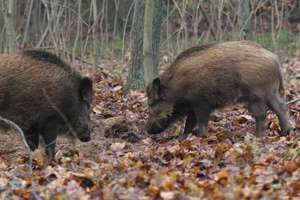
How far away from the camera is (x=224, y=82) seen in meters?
9.89

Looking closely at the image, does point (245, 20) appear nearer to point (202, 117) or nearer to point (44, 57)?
point (202, 117)

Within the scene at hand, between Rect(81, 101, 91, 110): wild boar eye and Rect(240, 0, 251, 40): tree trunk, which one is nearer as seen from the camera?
Rect(81, 101, 91, 110): wild boar eye

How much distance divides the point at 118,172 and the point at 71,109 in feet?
7.31

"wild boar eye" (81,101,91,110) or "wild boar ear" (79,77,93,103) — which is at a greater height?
"wild boar ear" (79,77,93,103)

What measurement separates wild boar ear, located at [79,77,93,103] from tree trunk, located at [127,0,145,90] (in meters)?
3.42

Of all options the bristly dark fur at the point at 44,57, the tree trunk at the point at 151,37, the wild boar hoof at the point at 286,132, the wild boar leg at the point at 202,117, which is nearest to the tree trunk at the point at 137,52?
the tree trunk at the point at 151,37

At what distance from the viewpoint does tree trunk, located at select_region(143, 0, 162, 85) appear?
1133 centimetres

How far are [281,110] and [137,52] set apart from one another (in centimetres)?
358

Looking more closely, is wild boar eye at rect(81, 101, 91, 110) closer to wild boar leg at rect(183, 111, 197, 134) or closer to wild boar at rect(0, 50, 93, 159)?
wild boar at rect(0, 50, 93, 159)

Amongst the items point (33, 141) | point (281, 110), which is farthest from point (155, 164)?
point (281, 110)

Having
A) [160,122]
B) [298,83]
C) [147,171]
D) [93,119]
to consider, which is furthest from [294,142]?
[298,83]

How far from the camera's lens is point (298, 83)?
15.0m

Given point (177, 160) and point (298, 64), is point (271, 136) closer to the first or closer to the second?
point (177, 160)

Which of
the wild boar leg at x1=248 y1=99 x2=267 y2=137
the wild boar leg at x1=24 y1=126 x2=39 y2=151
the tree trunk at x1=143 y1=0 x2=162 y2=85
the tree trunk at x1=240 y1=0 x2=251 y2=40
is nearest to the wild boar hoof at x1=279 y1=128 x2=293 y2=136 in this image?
the wild boar leg at x1=248 y1=99 x2=267 y2=137
